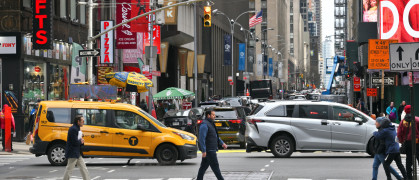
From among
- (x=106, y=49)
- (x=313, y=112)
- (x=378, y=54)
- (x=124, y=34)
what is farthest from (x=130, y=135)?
(x=124, y=34)

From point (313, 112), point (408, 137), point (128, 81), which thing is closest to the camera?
point (408, 137)

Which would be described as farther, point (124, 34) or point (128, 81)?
point (124, 34)

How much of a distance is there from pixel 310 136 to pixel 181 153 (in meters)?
4.39

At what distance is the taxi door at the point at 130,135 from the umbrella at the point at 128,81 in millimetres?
10710

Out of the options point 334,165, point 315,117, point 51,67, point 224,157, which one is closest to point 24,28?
point 51,67

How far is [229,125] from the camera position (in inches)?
1051

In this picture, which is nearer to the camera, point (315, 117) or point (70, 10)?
point (315, 117)

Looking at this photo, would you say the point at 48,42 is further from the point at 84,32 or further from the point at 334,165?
the point at 334,165

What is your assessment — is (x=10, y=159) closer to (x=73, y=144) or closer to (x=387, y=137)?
(x=73, y=144)

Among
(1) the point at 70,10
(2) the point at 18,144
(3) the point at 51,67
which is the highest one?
(1) the point at 70,10

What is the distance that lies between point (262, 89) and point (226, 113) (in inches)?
2287

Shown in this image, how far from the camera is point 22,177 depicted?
56.3 feet

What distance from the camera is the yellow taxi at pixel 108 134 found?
64.7ft

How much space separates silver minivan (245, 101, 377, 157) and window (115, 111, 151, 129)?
3.93 meters
